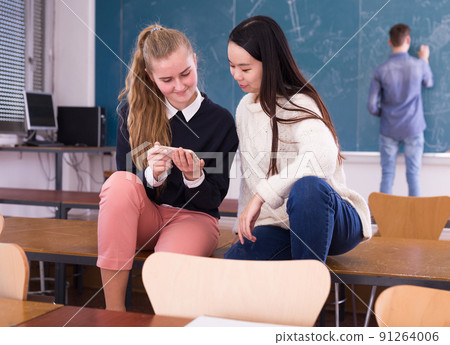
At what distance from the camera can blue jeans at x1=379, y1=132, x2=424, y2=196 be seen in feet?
13.4

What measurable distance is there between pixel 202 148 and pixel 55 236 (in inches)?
23.0

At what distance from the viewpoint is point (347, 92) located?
14.4 feet

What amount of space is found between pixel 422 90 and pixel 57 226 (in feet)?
10.5

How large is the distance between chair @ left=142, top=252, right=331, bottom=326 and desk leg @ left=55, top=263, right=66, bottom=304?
56.0 inches

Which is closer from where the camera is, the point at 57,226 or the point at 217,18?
the point at 57,226

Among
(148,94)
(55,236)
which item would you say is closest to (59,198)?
(55,236)

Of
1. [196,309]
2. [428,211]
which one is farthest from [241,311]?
[428,211]

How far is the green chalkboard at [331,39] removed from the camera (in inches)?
163

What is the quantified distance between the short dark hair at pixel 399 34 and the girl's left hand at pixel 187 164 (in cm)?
298

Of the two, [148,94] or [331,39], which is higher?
[331,39]

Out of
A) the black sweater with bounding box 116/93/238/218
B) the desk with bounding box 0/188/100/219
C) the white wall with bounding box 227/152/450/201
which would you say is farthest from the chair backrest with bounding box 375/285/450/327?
the white wall with bounding box 227/152/450/201

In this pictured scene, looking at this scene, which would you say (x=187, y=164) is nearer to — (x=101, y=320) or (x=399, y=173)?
(x=101, y=320)

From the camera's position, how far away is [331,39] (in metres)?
4.39

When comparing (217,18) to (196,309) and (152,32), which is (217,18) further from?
(196,309)
